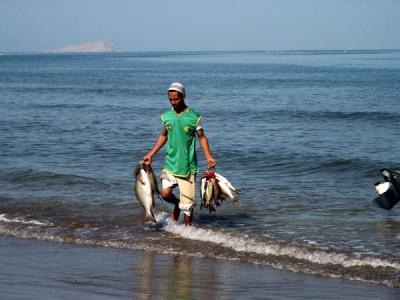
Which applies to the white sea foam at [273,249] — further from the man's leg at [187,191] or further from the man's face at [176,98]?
the man's face at [176,98]

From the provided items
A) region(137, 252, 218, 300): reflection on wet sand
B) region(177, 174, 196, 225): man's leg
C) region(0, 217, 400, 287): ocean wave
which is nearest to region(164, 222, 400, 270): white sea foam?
region(0, 217, 400, 287): ocean wave

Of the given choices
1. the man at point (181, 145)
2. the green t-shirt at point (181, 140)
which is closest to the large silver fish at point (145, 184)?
the man at point (181, 145)

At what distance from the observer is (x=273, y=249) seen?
8414mm

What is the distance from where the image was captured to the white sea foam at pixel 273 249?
7757 millimetres

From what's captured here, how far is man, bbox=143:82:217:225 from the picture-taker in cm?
823

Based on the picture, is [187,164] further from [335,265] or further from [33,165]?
[33,165]

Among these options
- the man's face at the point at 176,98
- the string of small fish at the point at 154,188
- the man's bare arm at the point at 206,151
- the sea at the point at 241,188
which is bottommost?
the sea at the point at 241,188

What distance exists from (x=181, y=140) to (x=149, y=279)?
6.28 ft

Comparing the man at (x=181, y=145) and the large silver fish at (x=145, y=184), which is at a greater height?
the man at (x=181, y=145)

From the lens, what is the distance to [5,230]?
9.80 m

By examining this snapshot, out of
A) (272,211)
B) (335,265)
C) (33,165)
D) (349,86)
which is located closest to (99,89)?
(349,86)

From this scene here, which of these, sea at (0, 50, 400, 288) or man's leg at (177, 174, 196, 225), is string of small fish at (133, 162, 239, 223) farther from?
sea at (0, 50, 400, 288)

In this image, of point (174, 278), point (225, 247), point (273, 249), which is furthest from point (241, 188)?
point (174, 278)

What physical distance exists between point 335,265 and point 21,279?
3.18m
